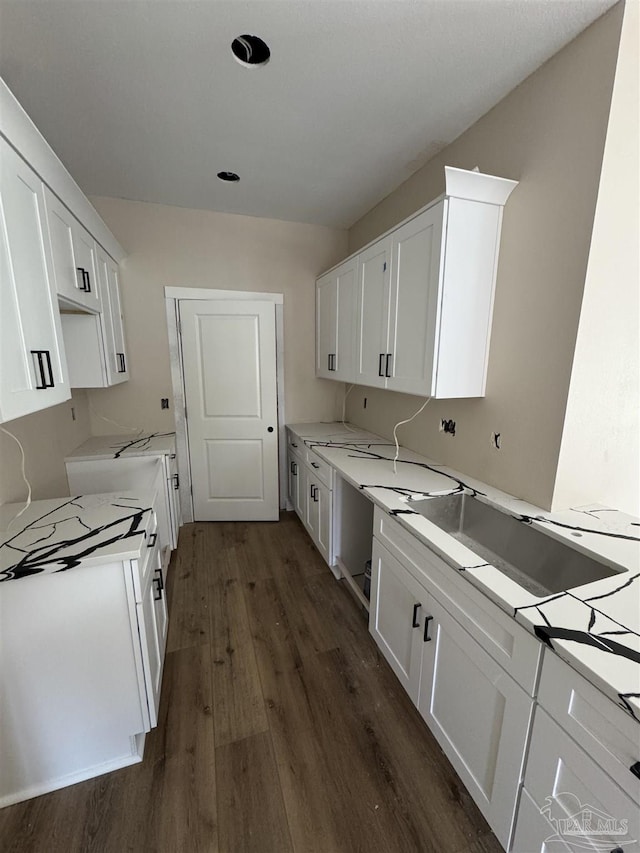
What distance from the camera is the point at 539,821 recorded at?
93cm

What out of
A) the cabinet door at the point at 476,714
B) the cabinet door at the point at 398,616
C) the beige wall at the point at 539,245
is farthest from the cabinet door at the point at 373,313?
the cabinet door at the point at 476,714

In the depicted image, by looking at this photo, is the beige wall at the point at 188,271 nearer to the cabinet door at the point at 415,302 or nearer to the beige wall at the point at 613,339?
the cabinet door at the point at 415,302

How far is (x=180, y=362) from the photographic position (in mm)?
3037

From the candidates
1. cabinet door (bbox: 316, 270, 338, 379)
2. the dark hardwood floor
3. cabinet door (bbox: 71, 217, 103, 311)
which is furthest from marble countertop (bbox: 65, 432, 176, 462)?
cabinet door (bbox: 316, 270, 338, 379)

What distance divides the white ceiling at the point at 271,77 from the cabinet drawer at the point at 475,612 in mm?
1933

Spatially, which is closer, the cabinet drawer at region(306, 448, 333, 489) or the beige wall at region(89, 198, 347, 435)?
the cabinet drawer at region(306, 448, 333, 489)

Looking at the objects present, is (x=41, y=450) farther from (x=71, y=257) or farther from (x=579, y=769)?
(x=579, y=769)

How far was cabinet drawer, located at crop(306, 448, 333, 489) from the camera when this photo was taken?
235cm

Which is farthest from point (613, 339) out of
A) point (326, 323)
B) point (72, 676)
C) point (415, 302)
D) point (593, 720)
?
point (72, 676)

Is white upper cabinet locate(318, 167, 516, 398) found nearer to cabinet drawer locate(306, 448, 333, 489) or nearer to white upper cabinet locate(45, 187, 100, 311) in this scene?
cabinet drawer locate(306, 448, 333, 489)

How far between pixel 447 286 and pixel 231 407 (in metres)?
2.10

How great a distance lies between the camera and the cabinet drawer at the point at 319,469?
2.35 metres

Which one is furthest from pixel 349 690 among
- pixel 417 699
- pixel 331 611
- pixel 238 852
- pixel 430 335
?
pixel 430 335

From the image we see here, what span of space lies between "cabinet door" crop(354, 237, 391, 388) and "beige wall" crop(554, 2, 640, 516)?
994 millimetres
